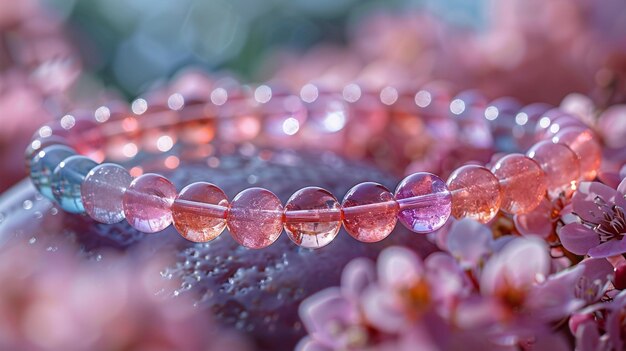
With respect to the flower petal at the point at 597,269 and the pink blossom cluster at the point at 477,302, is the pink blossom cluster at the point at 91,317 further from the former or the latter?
the flower petal at the point at 597,269

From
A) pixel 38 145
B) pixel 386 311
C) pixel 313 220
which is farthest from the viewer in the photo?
pixel 38 145

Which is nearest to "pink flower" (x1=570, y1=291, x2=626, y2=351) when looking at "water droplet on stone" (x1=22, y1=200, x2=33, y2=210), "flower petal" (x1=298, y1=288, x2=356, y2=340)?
"flower petal" (x1=298, y1=288, x2=356, y2=340)

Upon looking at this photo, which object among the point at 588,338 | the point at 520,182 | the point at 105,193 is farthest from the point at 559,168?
the point at 105,193

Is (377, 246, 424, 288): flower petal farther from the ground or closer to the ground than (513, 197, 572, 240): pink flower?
farther from the ground

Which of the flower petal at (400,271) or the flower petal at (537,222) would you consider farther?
the flower petal at (537,222)

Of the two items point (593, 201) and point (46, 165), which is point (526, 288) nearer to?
point (593, 201)

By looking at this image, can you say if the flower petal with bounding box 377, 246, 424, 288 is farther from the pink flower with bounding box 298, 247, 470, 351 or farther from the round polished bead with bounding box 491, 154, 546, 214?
the round polished bead with bounding box 491, 154, 546, 214

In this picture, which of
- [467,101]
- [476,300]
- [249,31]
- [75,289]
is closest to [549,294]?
[476,300]

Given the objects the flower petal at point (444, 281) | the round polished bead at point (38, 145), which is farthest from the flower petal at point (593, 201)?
the round polished bead at point (38, 145)
